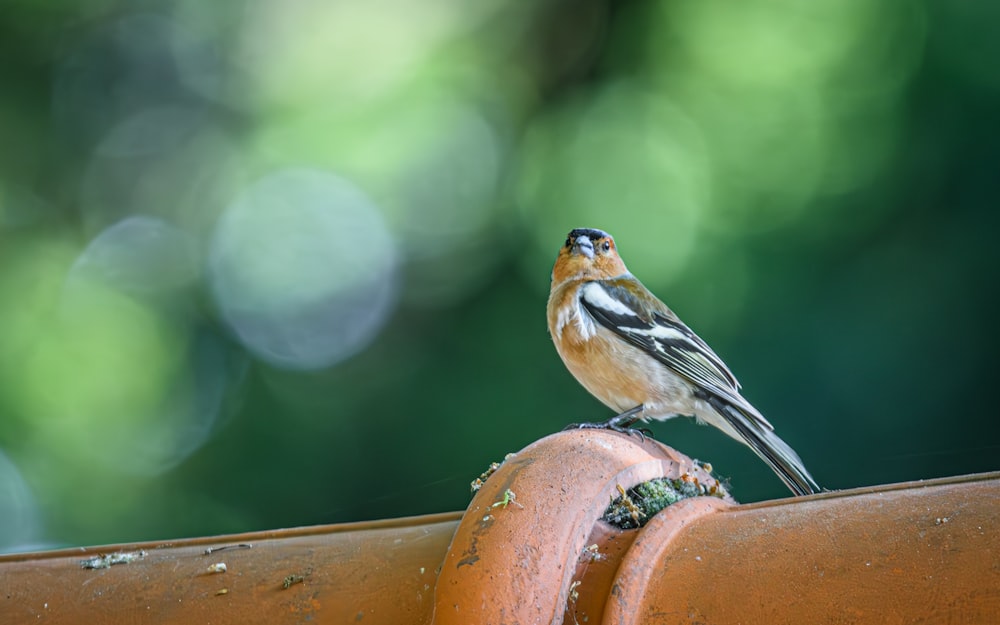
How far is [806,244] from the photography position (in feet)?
16.5

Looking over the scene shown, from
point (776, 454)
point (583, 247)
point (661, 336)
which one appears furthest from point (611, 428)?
point (583, 247)

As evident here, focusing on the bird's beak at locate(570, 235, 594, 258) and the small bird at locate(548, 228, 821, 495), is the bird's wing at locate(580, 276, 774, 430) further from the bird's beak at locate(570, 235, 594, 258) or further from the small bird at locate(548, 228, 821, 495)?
the bird's beak at locate(570, 235, 594, 258)

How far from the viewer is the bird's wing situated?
3734mm

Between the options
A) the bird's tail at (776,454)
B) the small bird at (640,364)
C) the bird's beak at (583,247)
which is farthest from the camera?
the bird's beak at (583,247)

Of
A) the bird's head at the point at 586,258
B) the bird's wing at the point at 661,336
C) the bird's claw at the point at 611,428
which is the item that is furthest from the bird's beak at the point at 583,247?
the bird's claw at the point at 611,428

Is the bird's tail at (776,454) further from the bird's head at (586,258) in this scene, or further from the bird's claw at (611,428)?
the bird's head at (586,258)

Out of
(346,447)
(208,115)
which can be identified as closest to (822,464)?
(346,447)

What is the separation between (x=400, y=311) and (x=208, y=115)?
231 centimetres

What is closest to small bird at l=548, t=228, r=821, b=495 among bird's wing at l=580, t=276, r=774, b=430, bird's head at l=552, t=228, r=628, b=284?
bird's wing at l=580, t=276, r=774, b=430

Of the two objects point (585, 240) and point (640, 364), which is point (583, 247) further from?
point (640, 364)

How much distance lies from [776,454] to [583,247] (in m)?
1.21

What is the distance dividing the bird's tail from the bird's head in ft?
2.84

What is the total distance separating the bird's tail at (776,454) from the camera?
11.0 ft

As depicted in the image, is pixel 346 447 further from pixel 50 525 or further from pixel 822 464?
pixel 822 464
